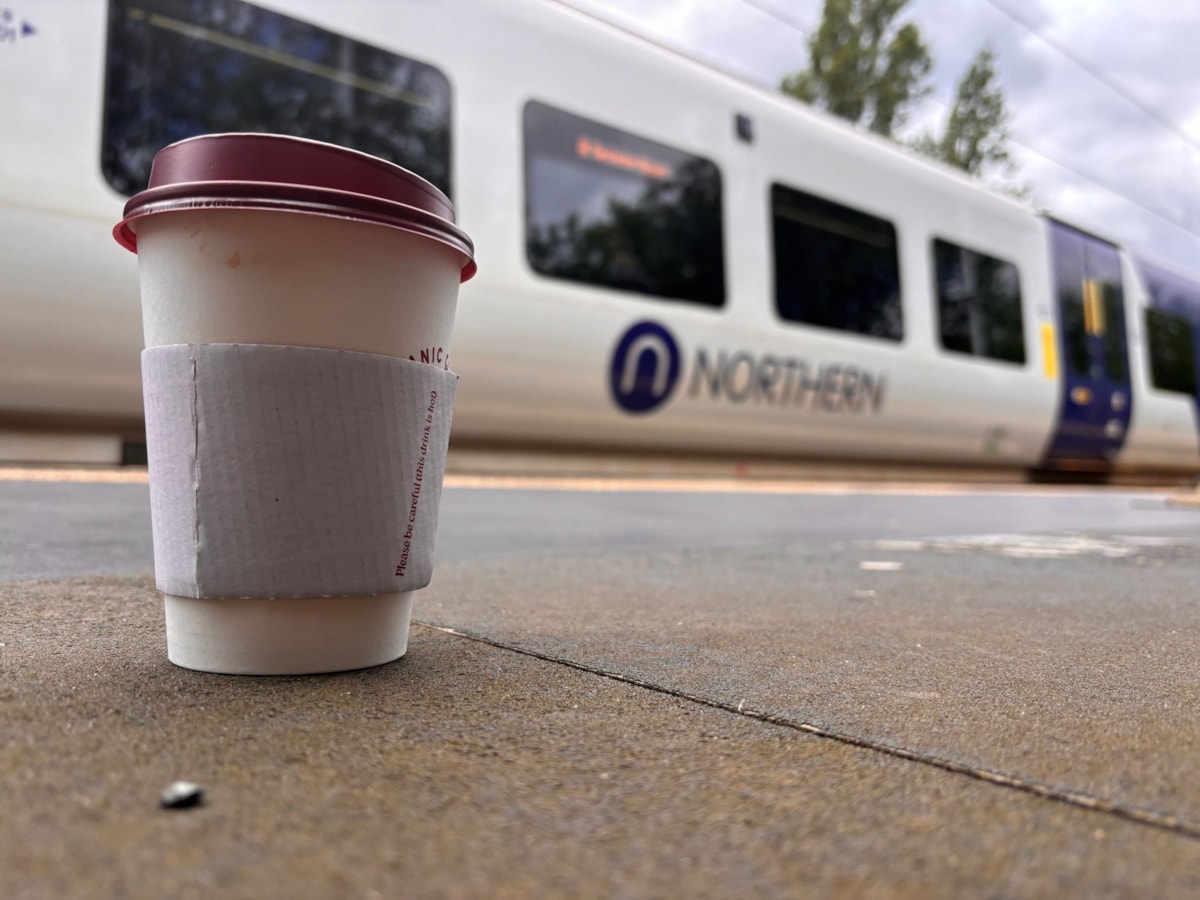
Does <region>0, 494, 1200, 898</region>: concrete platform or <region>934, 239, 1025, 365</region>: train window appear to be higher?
<region>934, 239, 1025, 365</region>: train window

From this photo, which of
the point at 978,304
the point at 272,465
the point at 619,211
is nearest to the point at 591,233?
the point at 619,211

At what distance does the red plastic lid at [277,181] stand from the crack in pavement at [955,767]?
63cm

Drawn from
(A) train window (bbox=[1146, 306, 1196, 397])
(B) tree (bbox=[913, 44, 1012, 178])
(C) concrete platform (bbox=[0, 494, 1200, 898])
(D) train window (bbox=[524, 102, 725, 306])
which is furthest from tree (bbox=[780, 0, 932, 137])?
(C) concrete platform (bbox=[0, 494, 1200, 898])

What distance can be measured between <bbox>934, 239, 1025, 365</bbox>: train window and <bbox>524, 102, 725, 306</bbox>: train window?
2022mm

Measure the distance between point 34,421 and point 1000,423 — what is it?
5638mm

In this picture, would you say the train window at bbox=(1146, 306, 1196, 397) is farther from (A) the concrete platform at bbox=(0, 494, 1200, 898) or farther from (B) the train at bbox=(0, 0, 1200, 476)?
(A) the concrete platform at bbox=(0, 494, 1200, 898)

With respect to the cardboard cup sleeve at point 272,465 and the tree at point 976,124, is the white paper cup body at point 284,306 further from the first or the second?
the tree at point 976,124

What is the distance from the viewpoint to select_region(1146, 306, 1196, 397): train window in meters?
8.07

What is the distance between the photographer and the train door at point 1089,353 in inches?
278

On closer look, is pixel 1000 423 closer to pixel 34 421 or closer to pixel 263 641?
pixel 34 421

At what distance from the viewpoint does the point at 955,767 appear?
903 mm

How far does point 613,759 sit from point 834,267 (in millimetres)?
4781

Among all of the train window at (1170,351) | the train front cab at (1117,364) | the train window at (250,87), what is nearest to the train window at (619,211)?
the train window at (250,87)

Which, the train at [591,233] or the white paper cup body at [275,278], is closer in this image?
the white paper cup body at [275,278]
